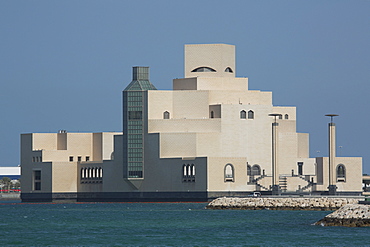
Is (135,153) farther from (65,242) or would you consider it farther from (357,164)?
(65,242)

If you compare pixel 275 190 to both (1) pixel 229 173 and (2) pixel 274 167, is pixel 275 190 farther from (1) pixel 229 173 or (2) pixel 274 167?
(1) pixel 229 173

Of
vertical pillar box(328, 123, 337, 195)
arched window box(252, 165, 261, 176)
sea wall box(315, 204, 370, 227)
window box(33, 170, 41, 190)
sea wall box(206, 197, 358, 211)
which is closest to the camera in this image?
sea wall box(315, 204, 370, 227)

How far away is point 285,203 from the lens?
11312 cm

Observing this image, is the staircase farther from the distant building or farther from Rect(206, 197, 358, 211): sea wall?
Rect(206, 197, 358, 211): sea wall

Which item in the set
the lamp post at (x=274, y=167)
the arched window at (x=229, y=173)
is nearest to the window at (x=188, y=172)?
the arched window at (x=229, y=173)

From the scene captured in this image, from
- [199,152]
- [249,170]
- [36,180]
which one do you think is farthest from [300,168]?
[36,180]

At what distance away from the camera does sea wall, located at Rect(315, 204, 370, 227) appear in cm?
8188

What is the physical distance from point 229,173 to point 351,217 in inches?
2387

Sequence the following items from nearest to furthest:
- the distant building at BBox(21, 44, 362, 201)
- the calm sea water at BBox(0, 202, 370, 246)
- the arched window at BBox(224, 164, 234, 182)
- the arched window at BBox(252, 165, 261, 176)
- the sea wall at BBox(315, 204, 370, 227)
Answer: the calm sea water at BBox(0, 202, 370, 246)
the sea wall at BBox(315, 204, 370, 227)
the arched window at BBox(224, 164, 234, 182)
the distant building at BBox(21, 44, 362, 201)
the arched window at BBox(252, 165, 261, 176)

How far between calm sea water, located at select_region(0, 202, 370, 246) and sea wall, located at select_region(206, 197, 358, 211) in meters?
2.16

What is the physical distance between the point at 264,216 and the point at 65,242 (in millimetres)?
30538

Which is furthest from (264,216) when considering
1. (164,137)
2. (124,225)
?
(164,137)

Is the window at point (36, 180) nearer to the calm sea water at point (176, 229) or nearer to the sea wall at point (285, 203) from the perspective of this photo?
the calm sea water at point (176, 229)

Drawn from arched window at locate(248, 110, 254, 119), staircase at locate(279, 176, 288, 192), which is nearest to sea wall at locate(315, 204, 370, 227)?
staircase at locate(279, 176, 288, 192)
